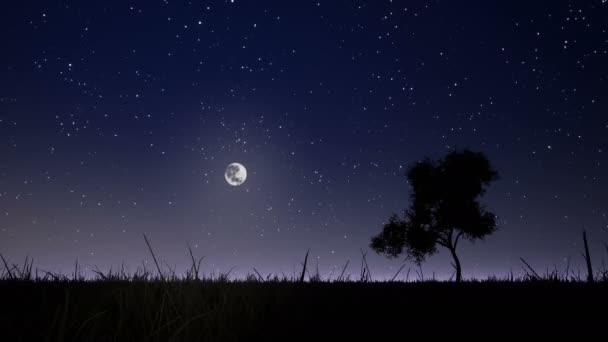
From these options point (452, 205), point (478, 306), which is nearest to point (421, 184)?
point (452, 205)

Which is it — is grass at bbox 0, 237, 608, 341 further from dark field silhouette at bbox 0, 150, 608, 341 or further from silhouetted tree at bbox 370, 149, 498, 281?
silhouetted tree at bbox 370, 149, 498, 281

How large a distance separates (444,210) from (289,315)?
37.1 meters

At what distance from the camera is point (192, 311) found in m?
2.36

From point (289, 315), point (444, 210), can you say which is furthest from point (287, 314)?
point (444, 210)

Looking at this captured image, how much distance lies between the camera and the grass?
2.04m

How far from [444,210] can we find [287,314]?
122 feet

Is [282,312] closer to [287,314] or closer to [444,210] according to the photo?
[287,314]

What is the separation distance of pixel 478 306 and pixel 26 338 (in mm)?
2655

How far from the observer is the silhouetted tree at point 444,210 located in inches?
1448

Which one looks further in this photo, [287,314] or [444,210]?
[444,210]

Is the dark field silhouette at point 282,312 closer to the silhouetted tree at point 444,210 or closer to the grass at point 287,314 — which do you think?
the grass at point 287,314

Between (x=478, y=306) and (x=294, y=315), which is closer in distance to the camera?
(x=294, y=315)

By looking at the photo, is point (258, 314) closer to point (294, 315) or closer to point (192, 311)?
point (294, 315)

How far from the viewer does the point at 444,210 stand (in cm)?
3731
